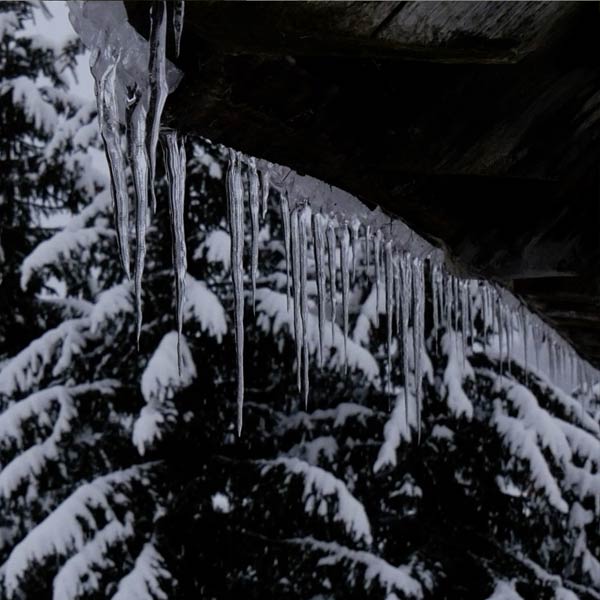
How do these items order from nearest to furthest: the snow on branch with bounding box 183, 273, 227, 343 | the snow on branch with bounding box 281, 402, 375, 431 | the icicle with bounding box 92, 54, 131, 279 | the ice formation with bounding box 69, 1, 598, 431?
the ice formation with bounding box 69, 1, 598, 431
the icicle with bounding box 92, 54, 131, 279
the snow on branch with bounding box 183, 273, 227, 343
the snow on branch with bounding box 281, 402, 375, 431

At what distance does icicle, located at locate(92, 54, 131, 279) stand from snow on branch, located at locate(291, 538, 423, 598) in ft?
16.7

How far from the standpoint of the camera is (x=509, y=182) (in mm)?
1773

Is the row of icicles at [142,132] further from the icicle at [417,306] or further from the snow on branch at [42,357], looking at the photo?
the snow on branch at [42,357]

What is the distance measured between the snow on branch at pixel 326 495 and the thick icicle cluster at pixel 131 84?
487 centimetres

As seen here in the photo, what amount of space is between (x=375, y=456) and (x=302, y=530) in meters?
1.00

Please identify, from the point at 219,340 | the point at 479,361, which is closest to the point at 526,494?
the point at 479,361

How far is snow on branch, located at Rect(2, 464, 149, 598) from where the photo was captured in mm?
5621

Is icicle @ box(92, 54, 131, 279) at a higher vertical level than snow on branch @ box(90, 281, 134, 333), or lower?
lower

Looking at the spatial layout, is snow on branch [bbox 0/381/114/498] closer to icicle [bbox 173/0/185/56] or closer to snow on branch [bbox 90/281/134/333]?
snow on branch [bbox 90/281/134/333]

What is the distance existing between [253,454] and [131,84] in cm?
628

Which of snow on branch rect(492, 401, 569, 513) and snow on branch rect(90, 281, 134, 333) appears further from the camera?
snow on branch rect(492, 401, 569, 513)

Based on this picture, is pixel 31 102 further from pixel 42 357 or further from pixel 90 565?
pixel 90 565

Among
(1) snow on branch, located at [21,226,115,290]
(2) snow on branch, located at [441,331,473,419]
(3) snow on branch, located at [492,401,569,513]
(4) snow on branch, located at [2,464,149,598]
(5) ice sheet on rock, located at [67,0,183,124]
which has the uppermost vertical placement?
(1) snow on branch, located at [21,226,115,290]

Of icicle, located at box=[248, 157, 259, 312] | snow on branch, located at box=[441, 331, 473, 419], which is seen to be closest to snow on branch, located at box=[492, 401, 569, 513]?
snow on branch, located at box=[441, 331, 473, 419]
